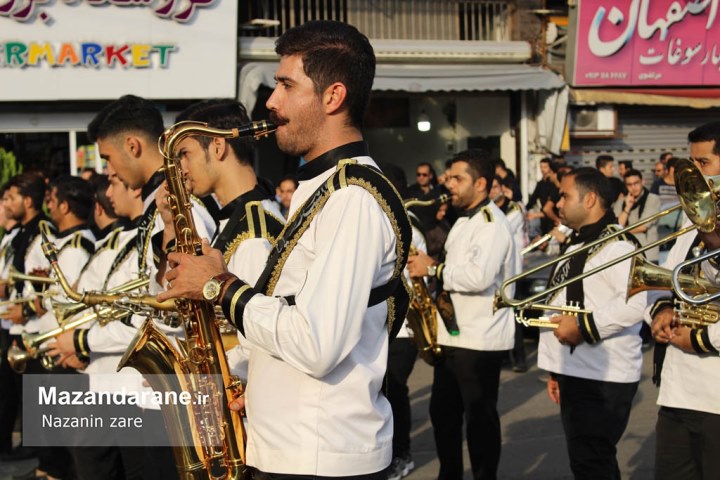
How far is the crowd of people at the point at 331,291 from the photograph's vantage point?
9.14ft

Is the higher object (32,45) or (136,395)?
(32,45)

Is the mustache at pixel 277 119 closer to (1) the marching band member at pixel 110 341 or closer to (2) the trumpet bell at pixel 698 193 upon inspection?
(2) the trumpet bell at pixel 698 193

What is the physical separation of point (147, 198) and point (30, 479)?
3.43m

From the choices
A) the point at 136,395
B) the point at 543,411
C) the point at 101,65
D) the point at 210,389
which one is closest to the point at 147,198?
the point at 136,395

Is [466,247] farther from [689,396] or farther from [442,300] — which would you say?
[689,396]

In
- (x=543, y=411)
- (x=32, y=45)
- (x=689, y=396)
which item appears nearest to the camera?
(x=689, y=396)

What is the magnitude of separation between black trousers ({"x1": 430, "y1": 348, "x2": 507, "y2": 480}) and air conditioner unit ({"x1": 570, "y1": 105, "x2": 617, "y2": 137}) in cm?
1077

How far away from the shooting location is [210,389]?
348 cm

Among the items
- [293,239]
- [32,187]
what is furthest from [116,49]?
[293,239]

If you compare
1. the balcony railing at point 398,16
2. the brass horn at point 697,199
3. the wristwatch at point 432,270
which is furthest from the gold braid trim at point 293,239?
the balcony railing at point 398,16

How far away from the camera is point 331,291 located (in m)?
2.65

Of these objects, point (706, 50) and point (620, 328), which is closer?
point (620, 328)

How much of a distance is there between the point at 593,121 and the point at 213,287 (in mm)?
14432

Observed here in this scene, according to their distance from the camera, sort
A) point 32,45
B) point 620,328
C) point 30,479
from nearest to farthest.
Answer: point 620,328 < point 30,479 < point 32,45
